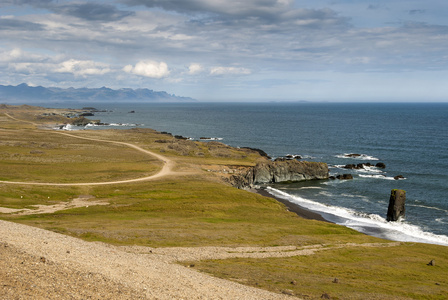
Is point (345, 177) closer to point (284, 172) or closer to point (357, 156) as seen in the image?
point (284, 172)

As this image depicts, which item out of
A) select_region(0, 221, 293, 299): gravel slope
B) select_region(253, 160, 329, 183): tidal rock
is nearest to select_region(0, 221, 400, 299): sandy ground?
select_region(0, 221, 293, 299): gravel slope

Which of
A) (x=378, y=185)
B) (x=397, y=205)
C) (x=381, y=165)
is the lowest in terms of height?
(x=378, y=185)

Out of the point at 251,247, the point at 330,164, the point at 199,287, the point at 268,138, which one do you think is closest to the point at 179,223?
the point at 251,247

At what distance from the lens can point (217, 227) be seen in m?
52.8

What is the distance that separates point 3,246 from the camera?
30531 mm

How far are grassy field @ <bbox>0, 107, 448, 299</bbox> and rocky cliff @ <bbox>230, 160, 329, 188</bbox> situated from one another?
31.5 ft

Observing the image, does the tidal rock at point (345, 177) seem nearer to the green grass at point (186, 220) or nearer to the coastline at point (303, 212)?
the coastline at point (303, 212)

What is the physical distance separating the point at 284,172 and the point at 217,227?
185 feet

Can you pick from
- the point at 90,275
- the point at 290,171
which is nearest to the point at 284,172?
the point at 290,171

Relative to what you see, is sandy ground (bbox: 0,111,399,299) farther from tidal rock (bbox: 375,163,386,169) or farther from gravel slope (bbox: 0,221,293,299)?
tidal rock (bbox: 375,163,386,169)

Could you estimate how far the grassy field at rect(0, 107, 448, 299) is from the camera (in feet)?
116

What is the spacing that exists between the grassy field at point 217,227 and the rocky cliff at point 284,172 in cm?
959

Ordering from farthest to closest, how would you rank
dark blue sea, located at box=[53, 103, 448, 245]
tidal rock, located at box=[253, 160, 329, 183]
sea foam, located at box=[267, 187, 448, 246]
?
tidal rock, located at box=[253, 160, 329, 183] < dark blue sea, located at box=[53, 103, 448, 245] < sea foam, located at box=[267, 187, 448, 246]

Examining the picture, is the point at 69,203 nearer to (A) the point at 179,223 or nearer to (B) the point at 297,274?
(A) the point at 179,223
